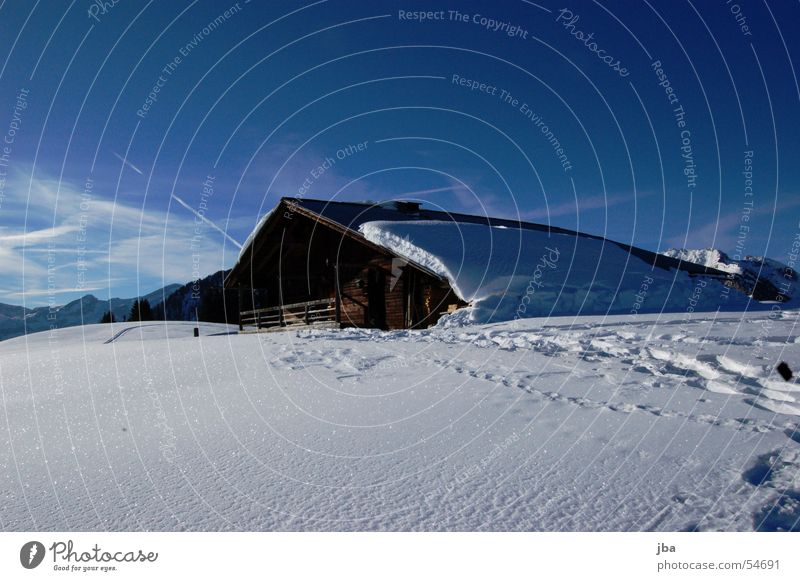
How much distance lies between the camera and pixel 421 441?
3.31 metres

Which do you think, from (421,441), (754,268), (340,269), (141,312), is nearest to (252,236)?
(340,269)

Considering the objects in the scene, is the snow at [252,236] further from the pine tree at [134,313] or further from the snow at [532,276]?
the pine tree at [134,313]

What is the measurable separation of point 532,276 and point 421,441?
9749 millimetres

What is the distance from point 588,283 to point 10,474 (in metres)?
12.2

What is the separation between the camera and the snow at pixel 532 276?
37.0 feet

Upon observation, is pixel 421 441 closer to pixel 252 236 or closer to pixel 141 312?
pixel 252 236

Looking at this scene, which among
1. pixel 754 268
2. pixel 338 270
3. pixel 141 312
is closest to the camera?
pixel 338 270

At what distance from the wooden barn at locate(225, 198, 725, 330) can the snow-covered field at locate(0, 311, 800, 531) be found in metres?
8.12

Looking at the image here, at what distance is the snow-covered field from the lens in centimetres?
246

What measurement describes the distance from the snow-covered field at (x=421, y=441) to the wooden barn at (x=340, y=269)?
26.6 ft

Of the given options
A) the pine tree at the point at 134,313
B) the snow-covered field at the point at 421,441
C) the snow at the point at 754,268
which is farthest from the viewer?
the pine tree at the point at 134,313

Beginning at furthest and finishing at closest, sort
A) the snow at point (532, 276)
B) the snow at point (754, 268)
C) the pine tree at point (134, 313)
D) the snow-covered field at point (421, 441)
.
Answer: the pine tree at point (134, 313) < the snow at point (754, 268) < the snow at point (532, 276) < the snow-covered field at point (421, 441)

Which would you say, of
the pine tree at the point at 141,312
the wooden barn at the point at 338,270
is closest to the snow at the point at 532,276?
the wooden barn at the point at 338,270

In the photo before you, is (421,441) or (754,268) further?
(754,268)
